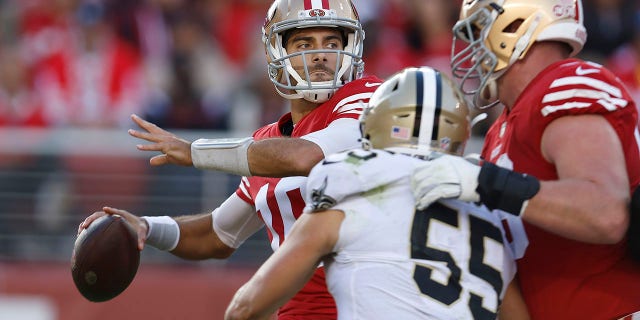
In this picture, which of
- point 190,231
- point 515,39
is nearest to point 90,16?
point 190,231

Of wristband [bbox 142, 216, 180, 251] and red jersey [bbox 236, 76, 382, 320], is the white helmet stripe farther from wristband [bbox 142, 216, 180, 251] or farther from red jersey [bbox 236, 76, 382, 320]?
wristband [bbox 142, 216, 180, 251]

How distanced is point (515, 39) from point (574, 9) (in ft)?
0.80

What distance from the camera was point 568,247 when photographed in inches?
138

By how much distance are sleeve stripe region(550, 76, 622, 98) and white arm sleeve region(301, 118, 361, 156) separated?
770 mm

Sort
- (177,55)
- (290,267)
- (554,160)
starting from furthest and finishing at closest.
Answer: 1. (177,55)
2. (554,160)
3. (290,267)

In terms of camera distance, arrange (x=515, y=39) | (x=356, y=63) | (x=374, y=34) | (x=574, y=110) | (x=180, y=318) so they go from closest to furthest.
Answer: (x=574, y=110) < (x=515, y=39) < (x=356, y=63) < (x=180, y=318) < (x=374, y=34)

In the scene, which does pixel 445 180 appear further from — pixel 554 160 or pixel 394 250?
pixel 554 160

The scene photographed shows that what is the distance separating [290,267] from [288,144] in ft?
3.15

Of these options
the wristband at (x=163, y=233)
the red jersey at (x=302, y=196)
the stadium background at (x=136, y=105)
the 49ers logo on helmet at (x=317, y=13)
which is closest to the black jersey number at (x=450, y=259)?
the red jersey at (x=302, y=196)

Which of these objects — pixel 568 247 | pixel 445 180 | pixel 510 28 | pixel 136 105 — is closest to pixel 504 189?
pixel 445 180

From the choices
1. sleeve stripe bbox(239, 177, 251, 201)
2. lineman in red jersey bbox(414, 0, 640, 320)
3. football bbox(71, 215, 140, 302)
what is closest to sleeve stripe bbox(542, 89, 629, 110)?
lineman in red jersey bbox(414, 0, 640, 320)

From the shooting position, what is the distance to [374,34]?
8.16 m

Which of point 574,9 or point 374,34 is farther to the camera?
point 374,34

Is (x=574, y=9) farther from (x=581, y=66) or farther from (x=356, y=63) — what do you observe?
(x=356, y=63)
